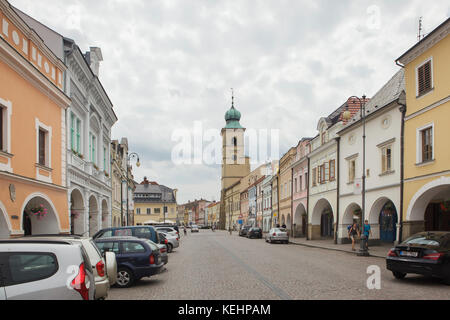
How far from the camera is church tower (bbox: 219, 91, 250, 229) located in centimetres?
11288

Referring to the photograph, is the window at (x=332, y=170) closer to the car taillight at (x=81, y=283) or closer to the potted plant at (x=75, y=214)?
the potted plant at (x=75, y=214)

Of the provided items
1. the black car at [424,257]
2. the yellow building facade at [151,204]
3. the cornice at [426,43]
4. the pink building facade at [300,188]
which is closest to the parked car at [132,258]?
the black car at [424,257]

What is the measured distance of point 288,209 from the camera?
5003 centimetres

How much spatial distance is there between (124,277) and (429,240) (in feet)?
28.4

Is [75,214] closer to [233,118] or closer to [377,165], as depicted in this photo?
[377,165]

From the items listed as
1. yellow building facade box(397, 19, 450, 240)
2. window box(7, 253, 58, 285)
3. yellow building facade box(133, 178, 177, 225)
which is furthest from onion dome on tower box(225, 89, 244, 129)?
window box(7, 253, 58, 285)

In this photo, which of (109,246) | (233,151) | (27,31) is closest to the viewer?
(109,246)

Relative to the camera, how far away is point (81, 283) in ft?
21.4

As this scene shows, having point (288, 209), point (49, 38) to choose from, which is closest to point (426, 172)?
point (49, 38)

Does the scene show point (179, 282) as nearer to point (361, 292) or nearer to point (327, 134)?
point (361, 292)

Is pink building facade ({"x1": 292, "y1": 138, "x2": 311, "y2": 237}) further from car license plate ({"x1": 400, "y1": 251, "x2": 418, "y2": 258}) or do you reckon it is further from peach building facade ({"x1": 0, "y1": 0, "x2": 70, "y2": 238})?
car license plate ({"x1": 400, "y1": 251, "x2": 418, "y2": 258})

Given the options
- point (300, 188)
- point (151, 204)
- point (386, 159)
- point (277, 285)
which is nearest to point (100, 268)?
point (277, 285)

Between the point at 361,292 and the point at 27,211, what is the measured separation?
13.4 meters
